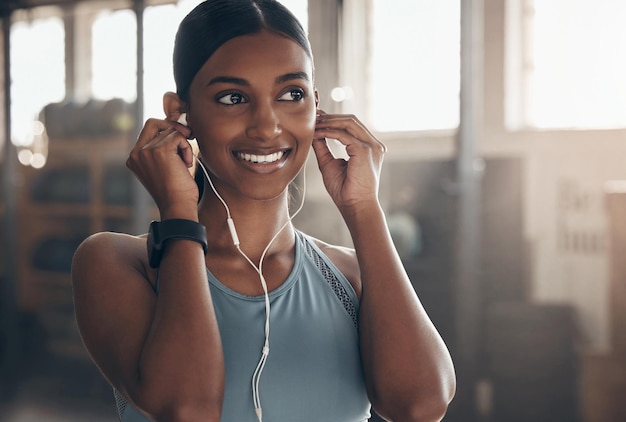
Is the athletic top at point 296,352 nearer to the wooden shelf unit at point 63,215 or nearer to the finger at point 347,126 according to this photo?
the finger at point 347,126

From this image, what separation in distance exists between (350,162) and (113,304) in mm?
441

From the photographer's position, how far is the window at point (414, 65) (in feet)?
12.1

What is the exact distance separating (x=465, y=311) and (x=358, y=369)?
2.47 meters

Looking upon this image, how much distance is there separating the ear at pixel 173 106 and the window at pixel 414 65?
2.57 meters

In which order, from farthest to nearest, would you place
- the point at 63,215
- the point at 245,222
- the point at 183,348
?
the point at 63,215
the point at 245,222
the point at 183,348

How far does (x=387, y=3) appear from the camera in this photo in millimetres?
3934

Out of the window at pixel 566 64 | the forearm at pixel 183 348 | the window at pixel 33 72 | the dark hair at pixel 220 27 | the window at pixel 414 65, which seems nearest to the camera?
the forearm at pixel 183 348

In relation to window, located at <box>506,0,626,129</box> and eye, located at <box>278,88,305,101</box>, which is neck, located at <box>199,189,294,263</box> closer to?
eye, located at <box>278,88,305,101</box>

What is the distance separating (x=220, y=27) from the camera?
104cm

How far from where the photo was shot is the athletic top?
39.4 inches

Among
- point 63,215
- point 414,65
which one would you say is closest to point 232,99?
point 414,65

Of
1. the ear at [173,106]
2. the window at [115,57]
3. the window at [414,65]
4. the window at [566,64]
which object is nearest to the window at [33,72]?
the window at [115,57]

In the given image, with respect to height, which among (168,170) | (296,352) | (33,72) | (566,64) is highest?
(33,72)

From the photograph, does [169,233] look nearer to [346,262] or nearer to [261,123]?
[261,123]
